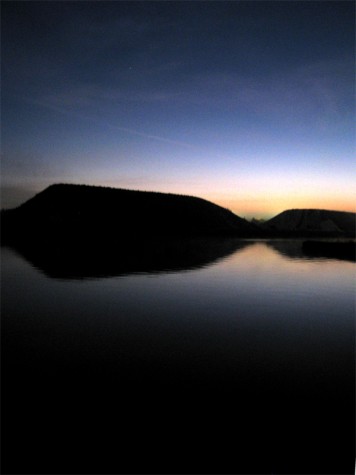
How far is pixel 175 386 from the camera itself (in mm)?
6742

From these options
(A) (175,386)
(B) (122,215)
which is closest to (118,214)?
(B) (122,215)

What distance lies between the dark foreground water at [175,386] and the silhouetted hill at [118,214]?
92075 millimetres

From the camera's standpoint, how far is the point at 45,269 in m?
24.5

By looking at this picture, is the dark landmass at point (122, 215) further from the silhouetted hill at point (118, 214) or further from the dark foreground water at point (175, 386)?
the dark foreground water at point (175, 386)

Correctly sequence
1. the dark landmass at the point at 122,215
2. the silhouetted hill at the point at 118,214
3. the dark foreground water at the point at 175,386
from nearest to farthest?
the dark foreground water at the point at 175,386 → the dark landmass at the point at 122,215 → the silhouetted hill at the point at 118,214

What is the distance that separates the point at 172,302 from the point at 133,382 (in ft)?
26.1

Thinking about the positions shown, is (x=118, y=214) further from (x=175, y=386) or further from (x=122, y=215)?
(x=175, y=386)

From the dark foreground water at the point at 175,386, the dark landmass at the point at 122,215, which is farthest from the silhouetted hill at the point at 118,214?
the dark foreground water at the point at 175,386

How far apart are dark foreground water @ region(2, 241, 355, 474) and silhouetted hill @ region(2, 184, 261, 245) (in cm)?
9207

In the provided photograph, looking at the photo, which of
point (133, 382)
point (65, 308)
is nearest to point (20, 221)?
point (65, 308)

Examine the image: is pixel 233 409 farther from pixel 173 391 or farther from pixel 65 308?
pixel 65 308

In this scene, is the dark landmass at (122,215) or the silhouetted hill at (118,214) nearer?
the dark landmass at (122,215)

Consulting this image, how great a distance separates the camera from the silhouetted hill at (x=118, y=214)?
113 metres

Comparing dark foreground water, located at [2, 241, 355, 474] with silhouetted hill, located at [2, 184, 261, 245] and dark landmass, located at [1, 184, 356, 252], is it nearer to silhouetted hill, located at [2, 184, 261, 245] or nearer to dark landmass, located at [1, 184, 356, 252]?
dark landmass, located at [1, 184, 356, 252]
